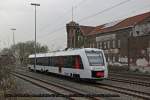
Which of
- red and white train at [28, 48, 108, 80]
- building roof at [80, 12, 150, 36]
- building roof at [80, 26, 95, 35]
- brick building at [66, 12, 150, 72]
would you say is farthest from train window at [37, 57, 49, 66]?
building roof at [80, 26, 95, 35]

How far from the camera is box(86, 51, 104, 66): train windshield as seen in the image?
27.5m

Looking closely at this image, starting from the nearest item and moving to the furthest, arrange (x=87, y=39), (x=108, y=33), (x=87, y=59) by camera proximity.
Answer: (x=87, y=59) < (x=108, y=33) < (x=87, y=39)

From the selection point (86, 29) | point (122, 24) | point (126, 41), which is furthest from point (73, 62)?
point (86, 29)

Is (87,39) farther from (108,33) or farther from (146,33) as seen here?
(146,33)

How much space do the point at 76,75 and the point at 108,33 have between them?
35.1 metres

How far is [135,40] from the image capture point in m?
53.2

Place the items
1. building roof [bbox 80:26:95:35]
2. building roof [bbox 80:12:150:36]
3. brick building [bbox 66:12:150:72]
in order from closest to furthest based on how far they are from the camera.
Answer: brick building [bbox 66:12:150:72] < building roof [bbox 80:12:150:36] < building roof [bbox 80:26:95:35]

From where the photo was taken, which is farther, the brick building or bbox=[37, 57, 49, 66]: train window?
the brick building

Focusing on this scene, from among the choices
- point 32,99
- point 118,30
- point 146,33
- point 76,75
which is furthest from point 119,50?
point 32,99

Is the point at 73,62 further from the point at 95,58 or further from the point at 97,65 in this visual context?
the point at 97,65

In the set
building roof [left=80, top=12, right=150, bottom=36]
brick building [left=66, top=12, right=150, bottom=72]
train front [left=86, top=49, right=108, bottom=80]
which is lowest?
train front [left=86, top=49, right=108, bottom=80]

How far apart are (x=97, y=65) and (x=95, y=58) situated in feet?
2.84

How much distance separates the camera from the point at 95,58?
28031 millimetres

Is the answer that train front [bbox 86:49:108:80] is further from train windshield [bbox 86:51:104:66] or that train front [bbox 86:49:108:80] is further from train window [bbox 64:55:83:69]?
train window [bbox 64:55:83:69]
